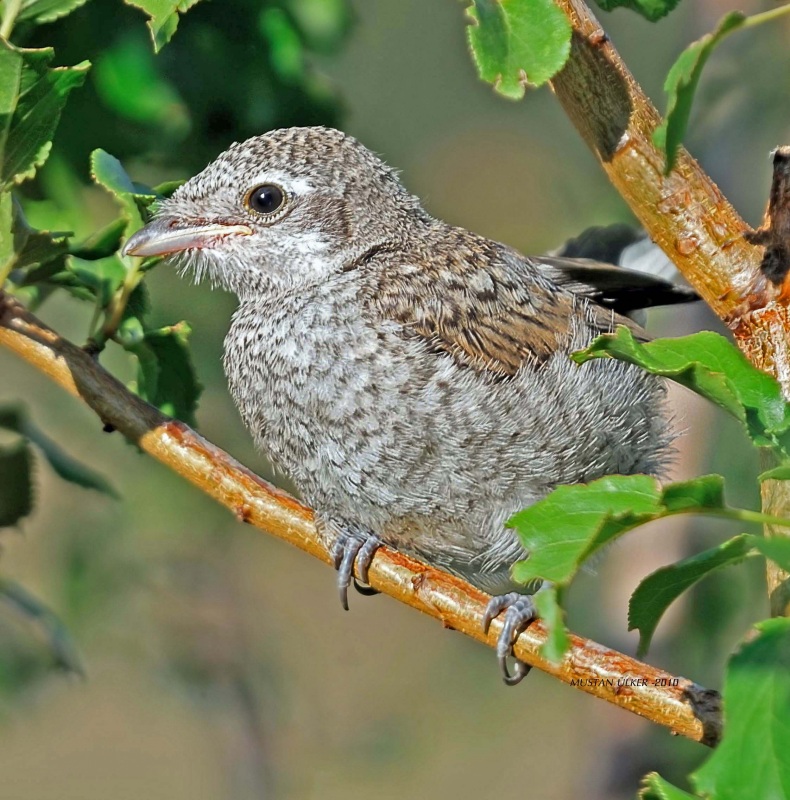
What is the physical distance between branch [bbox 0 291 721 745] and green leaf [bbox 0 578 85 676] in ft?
1.71

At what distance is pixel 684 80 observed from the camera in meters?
1.50

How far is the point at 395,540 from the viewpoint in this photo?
328cm

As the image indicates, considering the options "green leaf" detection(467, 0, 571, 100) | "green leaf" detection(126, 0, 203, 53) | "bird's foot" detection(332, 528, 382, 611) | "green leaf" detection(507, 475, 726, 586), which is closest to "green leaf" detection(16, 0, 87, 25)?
"green leaf" detection(126, 0, 203, 53)

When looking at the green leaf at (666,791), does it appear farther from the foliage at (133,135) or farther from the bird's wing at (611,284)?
the bird's wing at (611,284)

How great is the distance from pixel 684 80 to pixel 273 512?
62.5 inches

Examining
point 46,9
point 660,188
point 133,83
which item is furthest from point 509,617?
point 46,9

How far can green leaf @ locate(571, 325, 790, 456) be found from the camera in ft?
5.10

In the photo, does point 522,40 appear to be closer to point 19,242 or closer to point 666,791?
point 19,242

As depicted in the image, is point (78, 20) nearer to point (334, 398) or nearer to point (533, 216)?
point (334, 398)

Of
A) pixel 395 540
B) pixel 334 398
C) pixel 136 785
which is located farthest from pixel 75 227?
pixel 136 785

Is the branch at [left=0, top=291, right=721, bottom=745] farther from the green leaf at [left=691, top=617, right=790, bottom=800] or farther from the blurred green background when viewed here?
the green leaf at [left=691, top=617, right=790, bottom=800]

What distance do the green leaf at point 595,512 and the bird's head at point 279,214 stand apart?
204 cm

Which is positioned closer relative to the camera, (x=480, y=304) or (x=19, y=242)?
(x=19, y=242)

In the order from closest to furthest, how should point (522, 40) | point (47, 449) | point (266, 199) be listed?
point (522, 40)
point (47, 449)
point (266, 199)
